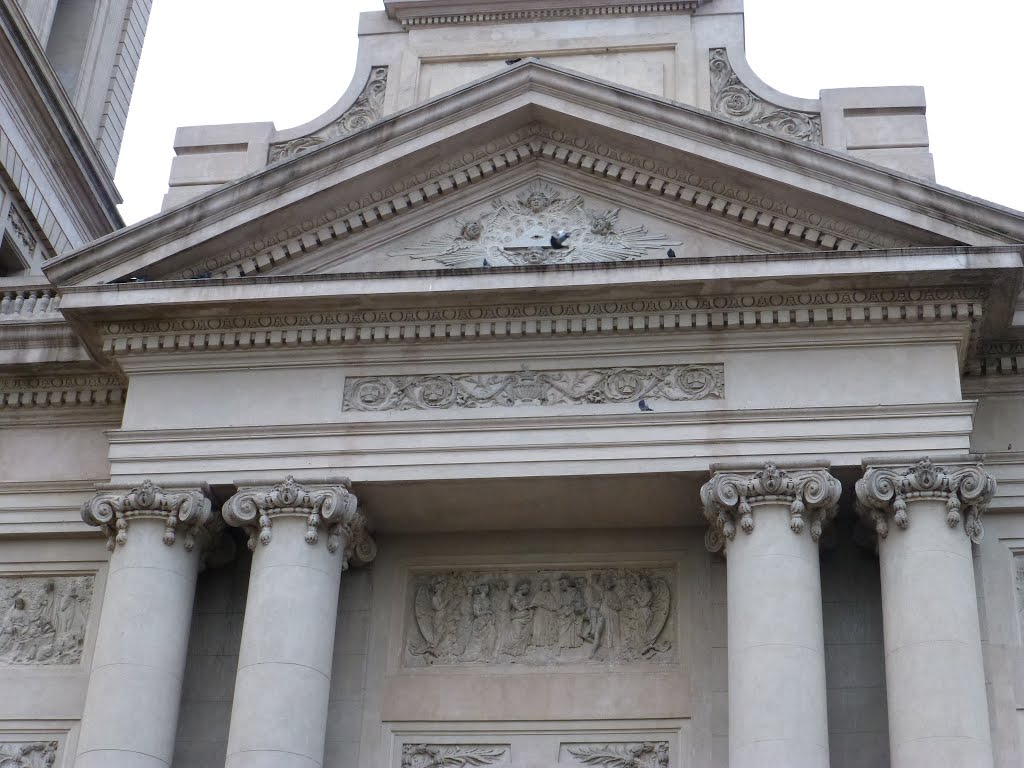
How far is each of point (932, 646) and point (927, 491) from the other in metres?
1.53

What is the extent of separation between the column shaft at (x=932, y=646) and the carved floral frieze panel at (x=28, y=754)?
842 cm

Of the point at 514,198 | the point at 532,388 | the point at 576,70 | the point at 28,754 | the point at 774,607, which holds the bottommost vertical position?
the point at 28,754

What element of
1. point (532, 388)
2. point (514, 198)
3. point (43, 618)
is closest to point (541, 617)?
point (532, 388)

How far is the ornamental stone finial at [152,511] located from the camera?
16281mm

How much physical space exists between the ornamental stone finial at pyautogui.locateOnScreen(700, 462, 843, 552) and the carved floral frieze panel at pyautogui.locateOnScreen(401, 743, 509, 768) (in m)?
3.21

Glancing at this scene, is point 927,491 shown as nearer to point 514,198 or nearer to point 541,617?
point 541,617

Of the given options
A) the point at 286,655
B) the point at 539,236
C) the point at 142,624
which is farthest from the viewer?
the point at 539,236

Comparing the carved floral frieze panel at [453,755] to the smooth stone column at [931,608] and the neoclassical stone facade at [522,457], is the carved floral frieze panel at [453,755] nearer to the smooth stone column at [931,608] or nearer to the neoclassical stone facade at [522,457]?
the neoclassical stone facade at [522,457]

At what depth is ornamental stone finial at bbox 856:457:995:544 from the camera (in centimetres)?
1520

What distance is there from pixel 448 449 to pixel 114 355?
12.7 ft

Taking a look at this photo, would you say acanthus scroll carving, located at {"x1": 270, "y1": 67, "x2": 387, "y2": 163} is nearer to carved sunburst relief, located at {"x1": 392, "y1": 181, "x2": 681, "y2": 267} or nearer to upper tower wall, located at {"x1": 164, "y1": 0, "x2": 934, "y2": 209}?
upper tower wall, located at {"x1": 164, "y1": 0, "x2": 934, "y2": 209}

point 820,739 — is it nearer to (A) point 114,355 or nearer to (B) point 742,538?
(B) point 742,538

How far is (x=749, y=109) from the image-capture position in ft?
63.9

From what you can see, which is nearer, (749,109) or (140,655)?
Answer: (140,655)
